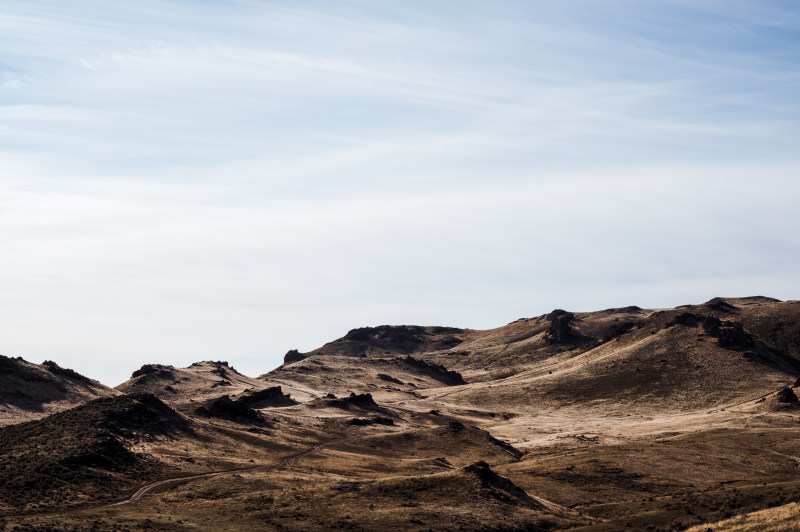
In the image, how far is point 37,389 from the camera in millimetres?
152500

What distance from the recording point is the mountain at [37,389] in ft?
462

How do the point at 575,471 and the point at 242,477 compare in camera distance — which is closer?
the point at 242,477

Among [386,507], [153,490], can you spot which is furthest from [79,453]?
[386,507]

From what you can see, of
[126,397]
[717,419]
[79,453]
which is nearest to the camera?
[79,453]

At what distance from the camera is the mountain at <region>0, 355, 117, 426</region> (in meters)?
141

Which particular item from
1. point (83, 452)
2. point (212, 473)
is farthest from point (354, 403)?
point (83, 452)

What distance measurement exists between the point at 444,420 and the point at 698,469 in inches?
2995

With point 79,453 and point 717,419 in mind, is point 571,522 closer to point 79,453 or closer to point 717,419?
point 79,453

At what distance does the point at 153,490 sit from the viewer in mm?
88438

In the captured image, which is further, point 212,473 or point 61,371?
point 61,371

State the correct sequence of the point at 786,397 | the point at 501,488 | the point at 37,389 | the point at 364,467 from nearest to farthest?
the point at 501,488, the point at 364,467, the point at 37,389, the point at 786,397

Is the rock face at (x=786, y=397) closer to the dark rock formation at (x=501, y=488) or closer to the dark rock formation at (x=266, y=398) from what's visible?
the dark rock formation at (x=501, y=488)

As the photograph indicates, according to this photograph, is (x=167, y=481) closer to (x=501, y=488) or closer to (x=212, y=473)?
(x=212, y=473)

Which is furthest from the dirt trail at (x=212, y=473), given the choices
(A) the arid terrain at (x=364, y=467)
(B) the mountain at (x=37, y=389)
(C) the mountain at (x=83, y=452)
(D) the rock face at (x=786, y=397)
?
(D) the rock face at (x=786, y=397)
